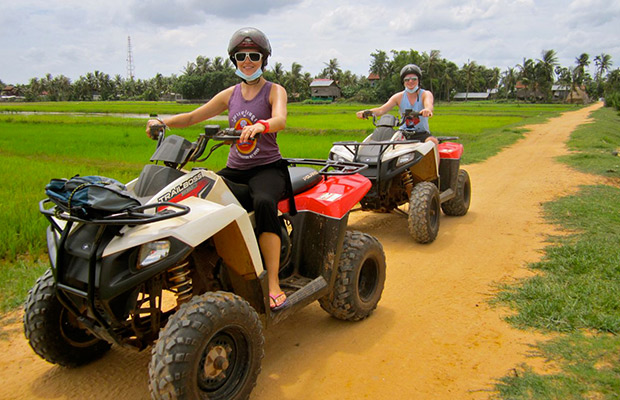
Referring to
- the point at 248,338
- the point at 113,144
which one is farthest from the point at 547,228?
the point at 113,144

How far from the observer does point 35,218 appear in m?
6.49

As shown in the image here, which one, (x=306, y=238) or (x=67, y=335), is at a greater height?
(x=306, y=238)

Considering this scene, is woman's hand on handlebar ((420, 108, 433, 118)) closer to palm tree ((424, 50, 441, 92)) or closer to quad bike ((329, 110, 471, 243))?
quad bike ((329, 110, 471, 243))

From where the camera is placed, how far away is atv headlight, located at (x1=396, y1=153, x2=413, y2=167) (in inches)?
251

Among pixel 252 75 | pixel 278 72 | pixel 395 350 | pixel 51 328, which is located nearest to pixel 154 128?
pixel 252 75

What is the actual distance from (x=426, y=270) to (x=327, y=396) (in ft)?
8.56

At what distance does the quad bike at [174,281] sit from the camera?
7.99 feet

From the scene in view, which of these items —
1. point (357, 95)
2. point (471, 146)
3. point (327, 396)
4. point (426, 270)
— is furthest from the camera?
point (357, 95)

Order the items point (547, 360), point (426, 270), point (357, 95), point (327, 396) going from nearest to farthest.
→ point (327, 396) < point (547, 360) < point (426, 270) < point (357, 95)

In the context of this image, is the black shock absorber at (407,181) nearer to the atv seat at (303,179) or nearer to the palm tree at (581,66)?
the atv seat at (303,179)

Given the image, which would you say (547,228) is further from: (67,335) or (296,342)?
(67,335)

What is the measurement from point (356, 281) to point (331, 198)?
2.29 ft

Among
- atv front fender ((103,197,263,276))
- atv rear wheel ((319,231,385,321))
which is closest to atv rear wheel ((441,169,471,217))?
atv rear wheel ((319,231,385,321))

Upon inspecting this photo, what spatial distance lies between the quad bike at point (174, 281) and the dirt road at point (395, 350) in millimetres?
304
